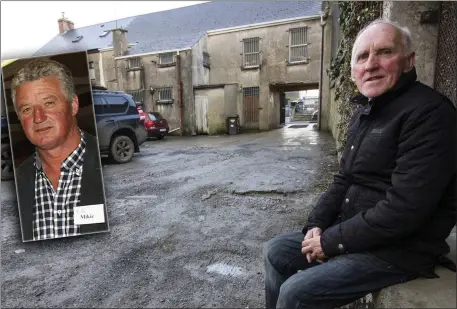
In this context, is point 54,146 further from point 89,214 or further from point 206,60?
point 206,60

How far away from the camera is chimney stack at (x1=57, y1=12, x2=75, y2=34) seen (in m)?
1.22

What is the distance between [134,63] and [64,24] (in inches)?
653

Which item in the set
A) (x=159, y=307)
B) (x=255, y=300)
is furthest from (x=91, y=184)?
(x=255, y=300)

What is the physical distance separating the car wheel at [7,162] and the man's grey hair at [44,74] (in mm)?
191

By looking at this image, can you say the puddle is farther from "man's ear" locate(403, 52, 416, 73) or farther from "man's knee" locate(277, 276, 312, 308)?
"man's ear" locate(403, 52, 416, 73)

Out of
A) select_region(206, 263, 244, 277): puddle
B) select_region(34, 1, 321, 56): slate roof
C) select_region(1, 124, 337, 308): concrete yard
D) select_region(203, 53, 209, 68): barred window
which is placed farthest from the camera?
select_region(203, 53, 209, 68): barred window

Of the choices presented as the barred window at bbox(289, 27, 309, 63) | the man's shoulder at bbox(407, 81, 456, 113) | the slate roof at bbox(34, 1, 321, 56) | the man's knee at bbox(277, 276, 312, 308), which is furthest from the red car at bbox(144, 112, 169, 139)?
the man's shoulder at bbox(407, 81, 456, 113)

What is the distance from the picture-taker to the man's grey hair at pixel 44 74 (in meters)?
1.21

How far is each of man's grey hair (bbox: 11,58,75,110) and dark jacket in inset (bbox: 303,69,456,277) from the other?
1348mm

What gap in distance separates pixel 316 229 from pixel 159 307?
3.84 feet

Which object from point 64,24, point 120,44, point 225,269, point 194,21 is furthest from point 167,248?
point 194,21

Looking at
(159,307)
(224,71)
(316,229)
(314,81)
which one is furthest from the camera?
(224,71)

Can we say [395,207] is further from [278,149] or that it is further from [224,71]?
[224,71]

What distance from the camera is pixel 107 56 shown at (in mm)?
16656
